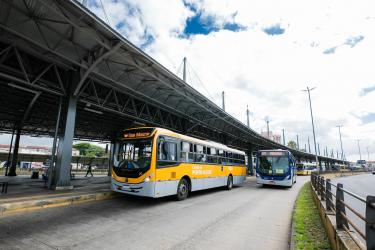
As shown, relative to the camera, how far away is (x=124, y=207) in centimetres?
788

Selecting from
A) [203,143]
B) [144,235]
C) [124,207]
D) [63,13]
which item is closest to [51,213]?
[124,207]

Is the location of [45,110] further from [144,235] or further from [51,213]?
[144,235]

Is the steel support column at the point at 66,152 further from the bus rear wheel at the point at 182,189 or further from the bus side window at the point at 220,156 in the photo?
the bus side window at the point at 220,156

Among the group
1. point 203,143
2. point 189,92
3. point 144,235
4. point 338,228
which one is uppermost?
point 189,92

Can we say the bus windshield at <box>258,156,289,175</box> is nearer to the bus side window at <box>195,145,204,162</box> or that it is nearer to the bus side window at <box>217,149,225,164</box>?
the bus side window at <box>217,149,225,164</box>

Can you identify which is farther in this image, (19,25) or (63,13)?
(19,25)

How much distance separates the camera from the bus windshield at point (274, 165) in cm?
1590

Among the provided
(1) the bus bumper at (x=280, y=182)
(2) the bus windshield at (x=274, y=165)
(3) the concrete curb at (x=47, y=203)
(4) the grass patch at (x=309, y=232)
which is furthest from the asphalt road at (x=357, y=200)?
(3) the concrete curb at (x=47, y=203)

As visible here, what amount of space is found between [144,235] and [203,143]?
24.1 ft

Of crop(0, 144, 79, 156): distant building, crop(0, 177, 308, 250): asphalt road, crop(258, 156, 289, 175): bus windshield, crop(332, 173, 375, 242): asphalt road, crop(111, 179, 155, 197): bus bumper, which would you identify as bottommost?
crop(332, 173, 375, 242): asphalt road

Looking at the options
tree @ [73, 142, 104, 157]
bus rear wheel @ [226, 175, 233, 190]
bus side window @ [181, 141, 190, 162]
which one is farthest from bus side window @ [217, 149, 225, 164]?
tree @ [73, 142, 104, 157]

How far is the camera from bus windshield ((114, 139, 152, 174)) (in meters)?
8.29

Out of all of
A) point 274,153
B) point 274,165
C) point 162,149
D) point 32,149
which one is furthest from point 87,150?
point 162,149

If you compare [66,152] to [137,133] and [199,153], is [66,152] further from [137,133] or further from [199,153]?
[199,153]
